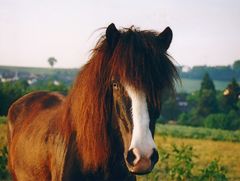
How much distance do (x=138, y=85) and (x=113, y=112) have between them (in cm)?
36

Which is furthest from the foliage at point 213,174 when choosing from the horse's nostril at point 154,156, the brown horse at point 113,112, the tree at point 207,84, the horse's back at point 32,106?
the tree at point 207,84

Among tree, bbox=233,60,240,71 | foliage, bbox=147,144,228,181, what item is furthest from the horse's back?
tree, bbox=233,60,240,71

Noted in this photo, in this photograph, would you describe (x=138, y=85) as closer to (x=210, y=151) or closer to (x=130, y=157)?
(x=130, y=157)

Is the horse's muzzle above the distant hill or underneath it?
underneath

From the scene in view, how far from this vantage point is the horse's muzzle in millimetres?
2402

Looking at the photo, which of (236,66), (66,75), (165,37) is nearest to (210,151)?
(165,37)

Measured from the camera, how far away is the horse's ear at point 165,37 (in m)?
3.11

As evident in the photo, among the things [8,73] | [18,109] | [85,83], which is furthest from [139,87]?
[8,73]

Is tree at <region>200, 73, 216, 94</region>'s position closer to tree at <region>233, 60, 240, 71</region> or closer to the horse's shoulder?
tree at <region>233, 60, 240, 71</region>

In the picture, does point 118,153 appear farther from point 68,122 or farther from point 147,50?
point 147,50

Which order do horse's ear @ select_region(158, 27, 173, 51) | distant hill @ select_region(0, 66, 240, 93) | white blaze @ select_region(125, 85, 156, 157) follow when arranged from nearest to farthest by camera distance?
white blaze @ select_region(125, 85, 156, 157) → horse's ear @ select_region(158, 27, 173, 51) → distant hill @ select_region(0, 66, 240, 93)

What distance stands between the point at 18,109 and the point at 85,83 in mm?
2281

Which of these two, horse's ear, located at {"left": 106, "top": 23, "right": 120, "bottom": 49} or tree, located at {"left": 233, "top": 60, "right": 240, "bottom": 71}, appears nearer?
horse's ear, located at {"left": 106, "top": 23, "right": 120, "bottom": 49}

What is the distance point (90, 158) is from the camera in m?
3.00
